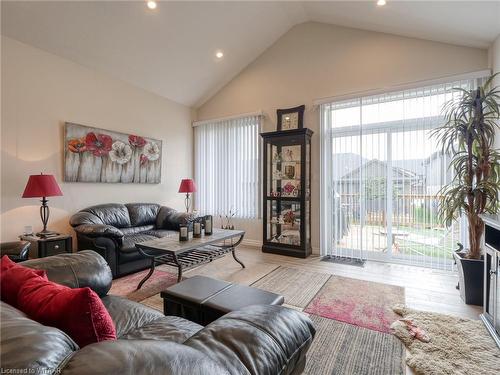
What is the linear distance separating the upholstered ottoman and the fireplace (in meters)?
1.68

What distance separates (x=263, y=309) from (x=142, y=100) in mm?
4699

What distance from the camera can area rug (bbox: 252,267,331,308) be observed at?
2.76 meters

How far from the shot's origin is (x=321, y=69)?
4457 millimetres

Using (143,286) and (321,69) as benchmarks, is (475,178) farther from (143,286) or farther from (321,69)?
(143,286)

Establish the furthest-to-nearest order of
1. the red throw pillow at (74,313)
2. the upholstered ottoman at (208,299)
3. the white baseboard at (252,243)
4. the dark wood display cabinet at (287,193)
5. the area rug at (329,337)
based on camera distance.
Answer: the white baseboard at (252,243)
the dark wood display cabinet at (287,193)
the area rug at (329,337)
the upholstered ottoman at (208,299)
the red throw pillow at (74,313)

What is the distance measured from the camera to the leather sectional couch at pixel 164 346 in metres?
0.59

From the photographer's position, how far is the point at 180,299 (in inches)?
69.2

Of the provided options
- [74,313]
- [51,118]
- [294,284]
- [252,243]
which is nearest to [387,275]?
[294,284]

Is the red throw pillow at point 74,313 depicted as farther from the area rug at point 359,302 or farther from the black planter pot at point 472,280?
the black planter pot at point 472,280

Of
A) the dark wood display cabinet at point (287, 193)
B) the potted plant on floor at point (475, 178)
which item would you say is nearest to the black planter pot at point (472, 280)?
the potted plant on floor at point (475, 178)

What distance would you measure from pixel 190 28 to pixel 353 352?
452 centimetres

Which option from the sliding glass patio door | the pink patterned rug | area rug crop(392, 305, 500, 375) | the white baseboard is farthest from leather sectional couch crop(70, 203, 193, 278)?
area rug crop(392, 305, 500, 375)

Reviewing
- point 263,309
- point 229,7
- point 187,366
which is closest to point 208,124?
point 229,7

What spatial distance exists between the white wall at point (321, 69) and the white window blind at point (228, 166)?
27 cm
